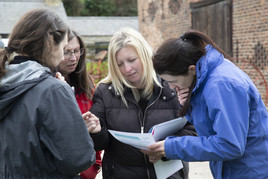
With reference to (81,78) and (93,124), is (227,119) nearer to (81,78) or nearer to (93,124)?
(93,124)

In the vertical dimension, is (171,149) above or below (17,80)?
below

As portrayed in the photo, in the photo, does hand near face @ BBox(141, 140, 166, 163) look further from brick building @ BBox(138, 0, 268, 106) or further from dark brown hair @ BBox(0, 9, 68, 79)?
brick building @ BBox(138, 0, 268, 106)

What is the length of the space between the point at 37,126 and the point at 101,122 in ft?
3.01

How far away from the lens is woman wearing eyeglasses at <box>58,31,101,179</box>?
2553mm

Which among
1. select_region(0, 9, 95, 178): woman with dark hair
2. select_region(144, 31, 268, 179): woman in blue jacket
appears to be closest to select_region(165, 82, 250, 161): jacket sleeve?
select_region(144, 31, 268, 179): woman in blue jacket

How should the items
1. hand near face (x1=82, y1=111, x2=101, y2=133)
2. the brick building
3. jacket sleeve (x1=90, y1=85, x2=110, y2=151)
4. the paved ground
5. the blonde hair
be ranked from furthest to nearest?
the brick building, the paved ground, the blonde hair, jacket sleeve (x1=90, y1=85, x2=110, y2=151), hand near face (x1=82, y1=111, x2=101, y2=133)

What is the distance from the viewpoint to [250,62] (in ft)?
26.5

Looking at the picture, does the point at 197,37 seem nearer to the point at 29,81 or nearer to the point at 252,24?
the point at 29,81

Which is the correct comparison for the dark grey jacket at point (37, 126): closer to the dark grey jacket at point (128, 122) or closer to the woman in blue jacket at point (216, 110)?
the woman in blue jacket at point (216, 110)

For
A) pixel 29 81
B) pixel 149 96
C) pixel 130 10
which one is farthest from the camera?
pixel 130 10

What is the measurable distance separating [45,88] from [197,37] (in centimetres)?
93

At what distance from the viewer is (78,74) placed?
8.62ft

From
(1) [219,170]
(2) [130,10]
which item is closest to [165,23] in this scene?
(1) [219,170]

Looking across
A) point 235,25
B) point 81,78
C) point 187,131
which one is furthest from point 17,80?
point 235,25
